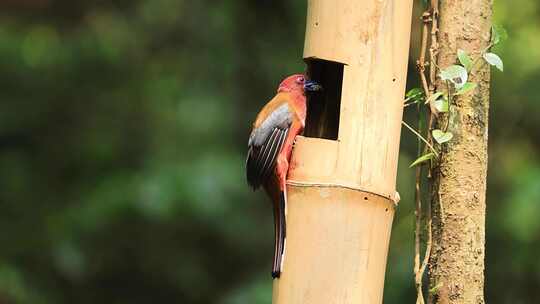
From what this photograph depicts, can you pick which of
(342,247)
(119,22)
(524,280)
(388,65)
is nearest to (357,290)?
(342,247)

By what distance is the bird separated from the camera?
12.2 ft

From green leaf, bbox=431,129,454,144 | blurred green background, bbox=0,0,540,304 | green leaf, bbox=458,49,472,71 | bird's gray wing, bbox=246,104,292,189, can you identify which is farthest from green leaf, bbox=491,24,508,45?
blurred green background, bbox=0,0,540,304

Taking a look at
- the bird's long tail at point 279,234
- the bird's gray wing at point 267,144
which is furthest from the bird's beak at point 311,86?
the bird's long tail at point 279,234

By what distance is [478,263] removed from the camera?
354cm

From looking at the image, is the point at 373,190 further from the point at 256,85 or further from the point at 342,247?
the point at 256,85

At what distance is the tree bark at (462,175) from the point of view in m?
3.53

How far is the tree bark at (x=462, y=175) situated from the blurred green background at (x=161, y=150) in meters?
3.82

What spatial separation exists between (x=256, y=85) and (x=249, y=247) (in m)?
1.39

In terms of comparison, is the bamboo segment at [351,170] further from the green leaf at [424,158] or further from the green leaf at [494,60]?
the green leaf at [494,60]

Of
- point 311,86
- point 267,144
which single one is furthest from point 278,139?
point 311,86

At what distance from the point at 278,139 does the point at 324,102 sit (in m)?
0.38

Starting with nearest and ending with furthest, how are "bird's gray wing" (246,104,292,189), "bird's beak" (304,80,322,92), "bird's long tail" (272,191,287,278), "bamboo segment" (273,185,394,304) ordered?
"bamboo segment" (273,185,394,304)
"bird's long tail" (272,191,287,278)
"bird's gray wing" (246,104,292,189)
"bird's beak" (304,80,322,92)

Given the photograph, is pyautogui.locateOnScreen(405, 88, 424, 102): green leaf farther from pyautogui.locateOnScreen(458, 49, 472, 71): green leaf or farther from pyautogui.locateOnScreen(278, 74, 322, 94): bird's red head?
pyautogui.locateOnScreen(278, 74, 322, 94): bird's red head

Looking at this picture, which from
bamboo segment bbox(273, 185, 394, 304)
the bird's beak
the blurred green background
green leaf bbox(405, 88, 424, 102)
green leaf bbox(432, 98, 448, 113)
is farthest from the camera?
the blurred green background
